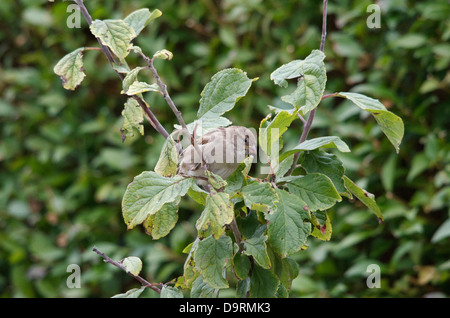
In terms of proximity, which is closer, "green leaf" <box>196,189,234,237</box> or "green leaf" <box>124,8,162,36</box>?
"green leaf" <box>196,189,234,237</box>

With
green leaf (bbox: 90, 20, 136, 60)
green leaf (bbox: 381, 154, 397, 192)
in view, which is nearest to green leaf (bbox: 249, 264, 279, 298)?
green leaf (bbox: 90, 20, 136, 60)

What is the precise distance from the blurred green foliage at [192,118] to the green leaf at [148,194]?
0.73 m

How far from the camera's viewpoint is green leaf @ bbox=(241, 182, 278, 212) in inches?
20.2

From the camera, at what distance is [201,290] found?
0.61 meters

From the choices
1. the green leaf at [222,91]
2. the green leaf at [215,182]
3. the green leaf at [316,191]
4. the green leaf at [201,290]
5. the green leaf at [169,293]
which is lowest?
the green leaf at [201,290]

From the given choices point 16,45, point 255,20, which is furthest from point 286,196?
point 16,45

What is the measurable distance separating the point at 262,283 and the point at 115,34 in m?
0.34

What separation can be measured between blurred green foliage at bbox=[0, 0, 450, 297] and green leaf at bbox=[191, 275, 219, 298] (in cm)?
61

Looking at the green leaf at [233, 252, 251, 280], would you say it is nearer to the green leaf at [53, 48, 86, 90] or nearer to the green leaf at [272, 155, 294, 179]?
the green leaf at [272, 155, 294, 179]

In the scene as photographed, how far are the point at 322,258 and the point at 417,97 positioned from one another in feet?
1.59

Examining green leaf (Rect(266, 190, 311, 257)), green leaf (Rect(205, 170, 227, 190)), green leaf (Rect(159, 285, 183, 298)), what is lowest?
green leaf (Rect(159, 285, 183, 298))

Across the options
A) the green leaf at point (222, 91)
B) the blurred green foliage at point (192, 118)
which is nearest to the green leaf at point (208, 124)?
the green leaf at point (222, 91)

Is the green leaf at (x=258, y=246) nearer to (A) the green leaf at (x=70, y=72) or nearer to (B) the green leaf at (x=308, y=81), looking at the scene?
(B) the green leaf at (x=308, y=81)

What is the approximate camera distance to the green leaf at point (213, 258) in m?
0.53
